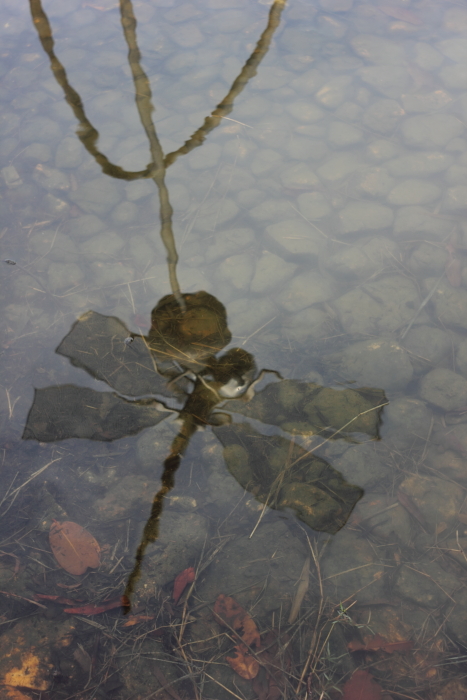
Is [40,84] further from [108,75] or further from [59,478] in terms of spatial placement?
[59,478]

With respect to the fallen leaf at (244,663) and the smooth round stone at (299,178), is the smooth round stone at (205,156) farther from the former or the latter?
the fallen leaf at (244,663)

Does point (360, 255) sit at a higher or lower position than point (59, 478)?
higher

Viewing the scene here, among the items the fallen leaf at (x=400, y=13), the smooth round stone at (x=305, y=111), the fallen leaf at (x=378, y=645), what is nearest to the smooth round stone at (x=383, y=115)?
the smooth round stone at (x=305, y=111)

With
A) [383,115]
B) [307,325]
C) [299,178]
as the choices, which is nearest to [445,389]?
[307,325]

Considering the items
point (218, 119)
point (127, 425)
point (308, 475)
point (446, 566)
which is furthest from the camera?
point (218, 119)

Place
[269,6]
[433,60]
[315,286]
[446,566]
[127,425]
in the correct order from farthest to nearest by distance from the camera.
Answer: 1. [269,6]
2. [433,60]
3. [315,286]
4. [127,425]
5. [446,566]

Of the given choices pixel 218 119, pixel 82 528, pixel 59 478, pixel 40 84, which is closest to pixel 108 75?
pixel 40 84

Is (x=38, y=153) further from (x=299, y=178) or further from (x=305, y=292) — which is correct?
(x=305, y=292)
